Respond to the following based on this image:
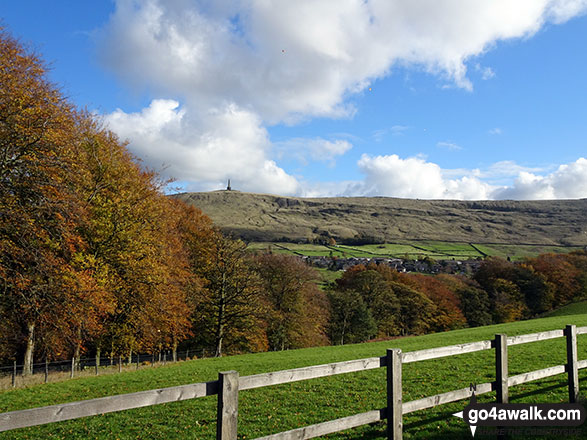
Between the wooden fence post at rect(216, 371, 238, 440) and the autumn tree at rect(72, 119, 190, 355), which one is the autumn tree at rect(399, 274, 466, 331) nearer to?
the autumn tree at rect(72, 119, 190, 355)

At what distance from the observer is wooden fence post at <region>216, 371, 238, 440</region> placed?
4805 mm

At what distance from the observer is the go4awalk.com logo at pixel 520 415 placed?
7.24 meters

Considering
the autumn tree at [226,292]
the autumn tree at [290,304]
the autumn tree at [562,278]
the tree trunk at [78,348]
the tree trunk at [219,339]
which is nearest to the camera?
the tree trunk at [78,348]

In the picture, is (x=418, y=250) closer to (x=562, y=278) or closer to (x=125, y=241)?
(x=562, y=278)

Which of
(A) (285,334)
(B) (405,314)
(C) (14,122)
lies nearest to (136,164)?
(C) (14,122)

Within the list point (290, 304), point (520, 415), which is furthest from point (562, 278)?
point (520, 415)

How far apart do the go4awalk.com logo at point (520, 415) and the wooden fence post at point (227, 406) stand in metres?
4.63

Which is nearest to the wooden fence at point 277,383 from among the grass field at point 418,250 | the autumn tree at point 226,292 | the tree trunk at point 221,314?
the autumn tree at point 226,292

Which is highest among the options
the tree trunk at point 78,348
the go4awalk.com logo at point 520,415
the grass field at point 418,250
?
the grass field at point 418,250

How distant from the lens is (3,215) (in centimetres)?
1606

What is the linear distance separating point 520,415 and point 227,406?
19.4 feet

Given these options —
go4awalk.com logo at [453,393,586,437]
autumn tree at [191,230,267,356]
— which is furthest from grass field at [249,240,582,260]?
go4awalk.com logo at [453,393,586,437]

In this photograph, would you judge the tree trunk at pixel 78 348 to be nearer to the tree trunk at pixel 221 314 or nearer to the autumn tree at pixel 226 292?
the autumn tree at pixel 226 292

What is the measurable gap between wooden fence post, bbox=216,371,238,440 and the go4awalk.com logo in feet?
15.2
